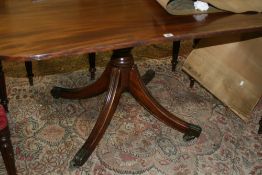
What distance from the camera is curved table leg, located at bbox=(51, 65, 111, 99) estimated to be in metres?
1.98

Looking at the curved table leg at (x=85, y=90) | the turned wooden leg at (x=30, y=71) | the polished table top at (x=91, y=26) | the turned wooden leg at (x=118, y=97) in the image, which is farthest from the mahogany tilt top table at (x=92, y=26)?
the turned wooden leg at (x=30, y=71)

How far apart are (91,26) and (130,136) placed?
0.89 metres

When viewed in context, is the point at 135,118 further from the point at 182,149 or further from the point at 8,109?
the point at 8,109

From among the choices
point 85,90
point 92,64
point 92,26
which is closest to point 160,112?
point 85,90

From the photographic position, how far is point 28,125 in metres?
1.98

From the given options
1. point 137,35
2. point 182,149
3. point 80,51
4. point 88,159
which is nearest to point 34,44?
point 80,51

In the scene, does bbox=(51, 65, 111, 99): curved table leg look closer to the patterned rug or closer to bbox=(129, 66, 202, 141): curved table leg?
the patterned rug

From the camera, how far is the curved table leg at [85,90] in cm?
198

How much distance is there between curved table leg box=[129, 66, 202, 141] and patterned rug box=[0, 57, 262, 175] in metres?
0.07

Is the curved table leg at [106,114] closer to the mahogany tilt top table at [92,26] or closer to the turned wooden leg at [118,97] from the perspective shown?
the turned wooden leg at [118,97]

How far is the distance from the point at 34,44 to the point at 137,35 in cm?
38

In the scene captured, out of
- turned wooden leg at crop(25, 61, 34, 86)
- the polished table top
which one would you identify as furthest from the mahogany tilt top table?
turned wooden leg at crop(25, 61, 34, 86)

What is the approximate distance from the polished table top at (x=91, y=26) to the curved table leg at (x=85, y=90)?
1.96 ft

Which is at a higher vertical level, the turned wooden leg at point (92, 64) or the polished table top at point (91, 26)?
the polished table top at point (91, 26)
